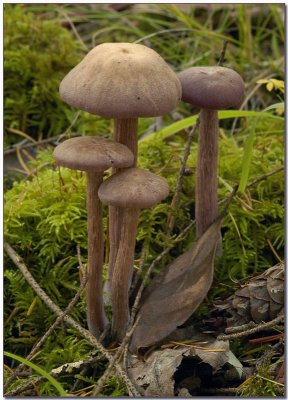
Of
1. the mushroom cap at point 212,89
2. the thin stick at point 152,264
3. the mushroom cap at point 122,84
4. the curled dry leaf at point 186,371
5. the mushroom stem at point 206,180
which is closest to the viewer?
the mushroom cap at point 122,84

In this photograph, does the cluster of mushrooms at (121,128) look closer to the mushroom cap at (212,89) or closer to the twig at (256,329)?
the mushroom cap at (212,89)

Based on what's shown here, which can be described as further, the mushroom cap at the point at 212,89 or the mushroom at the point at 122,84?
the mushroom cap at the point at 212,89

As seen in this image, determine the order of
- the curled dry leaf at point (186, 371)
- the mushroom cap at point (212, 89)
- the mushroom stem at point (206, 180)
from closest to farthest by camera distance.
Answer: the curled dry leaf at point (186, 371)
the mushroom cap at point (212, 89)
the mushroom stem at point (206, 180)

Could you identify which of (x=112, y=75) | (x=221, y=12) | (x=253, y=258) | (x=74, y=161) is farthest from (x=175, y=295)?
(x=221, y=12)

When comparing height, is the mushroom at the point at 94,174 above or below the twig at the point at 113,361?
above

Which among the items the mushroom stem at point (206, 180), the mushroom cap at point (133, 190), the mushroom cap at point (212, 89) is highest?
the mushroom cap at point (212, 89)

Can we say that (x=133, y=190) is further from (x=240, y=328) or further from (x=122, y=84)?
(x=240, y=328)

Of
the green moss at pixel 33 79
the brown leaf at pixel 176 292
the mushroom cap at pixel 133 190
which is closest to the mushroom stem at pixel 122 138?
the mushroom cap at pixel 133 190

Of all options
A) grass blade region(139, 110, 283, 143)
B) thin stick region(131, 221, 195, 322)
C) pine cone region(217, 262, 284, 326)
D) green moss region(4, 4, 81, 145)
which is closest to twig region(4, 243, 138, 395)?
thin stick region(131, 221, 195, 322)
